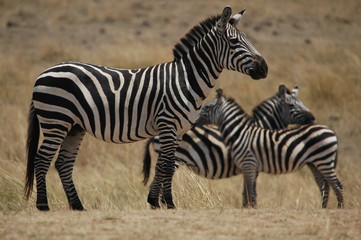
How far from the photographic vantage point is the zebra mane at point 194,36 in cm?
723

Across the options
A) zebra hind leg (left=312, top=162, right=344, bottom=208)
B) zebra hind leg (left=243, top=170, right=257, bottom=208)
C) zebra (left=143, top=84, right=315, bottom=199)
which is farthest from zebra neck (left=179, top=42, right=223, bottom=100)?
zebra hind leg (left=312, top=162, right=344, bottom=208)

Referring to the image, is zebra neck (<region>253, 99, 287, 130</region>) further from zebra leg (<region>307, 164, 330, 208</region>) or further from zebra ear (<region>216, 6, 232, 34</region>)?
zebra ear (<region>216, 6, 232, 34</region>)

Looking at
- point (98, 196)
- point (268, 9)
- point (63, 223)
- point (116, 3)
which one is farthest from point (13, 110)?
point (268, 9)

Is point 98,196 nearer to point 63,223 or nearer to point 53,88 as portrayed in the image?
point 53,88

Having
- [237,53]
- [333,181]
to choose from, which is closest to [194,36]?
[237,53]

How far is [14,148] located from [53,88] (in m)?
4.91

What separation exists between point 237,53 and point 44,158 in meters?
2.52

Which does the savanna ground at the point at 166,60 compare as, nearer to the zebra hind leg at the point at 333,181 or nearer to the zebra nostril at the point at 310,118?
the zebra hind leg at the point at 333,181

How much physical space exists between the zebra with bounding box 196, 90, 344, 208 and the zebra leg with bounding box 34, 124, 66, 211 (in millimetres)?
3764

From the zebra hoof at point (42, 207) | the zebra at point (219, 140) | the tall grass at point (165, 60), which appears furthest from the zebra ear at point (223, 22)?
the zebra at point (219, 140)

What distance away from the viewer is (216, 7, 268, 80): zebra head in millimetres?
6820

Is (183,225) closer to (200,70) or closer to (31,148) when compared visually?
(200,70)

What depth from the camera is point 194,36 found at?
7.31 m

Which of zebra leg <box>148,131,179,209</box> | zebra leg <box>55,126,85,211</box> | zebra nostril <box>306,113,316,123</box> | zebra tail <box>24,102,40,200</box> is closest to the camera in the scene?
zebra leg <box>148,131,179,209</box>
